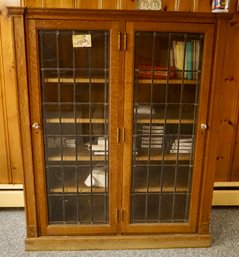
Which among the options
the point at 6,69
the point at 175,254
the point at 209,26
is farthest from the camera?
the point at 6,69

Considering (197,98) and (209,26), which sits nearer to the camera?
(209,26)

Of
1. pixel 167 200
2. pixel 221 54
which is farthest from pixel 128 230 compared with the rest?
pixel 221 54

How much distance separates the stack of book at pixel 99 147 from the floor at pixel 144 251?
71cm

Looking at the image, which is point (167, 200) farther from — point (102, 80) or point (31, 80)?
point (31, 80)

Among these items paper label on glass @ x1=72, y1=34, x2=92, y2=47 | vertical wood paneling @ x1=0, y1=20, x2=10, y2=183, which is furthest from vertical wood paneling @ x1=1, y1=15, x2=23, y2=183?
paper label on glass @ x1=72, y1=34, x2=92, y2=47

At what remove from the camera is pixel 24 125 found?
170cm

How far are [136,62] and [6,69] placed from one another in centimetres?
111

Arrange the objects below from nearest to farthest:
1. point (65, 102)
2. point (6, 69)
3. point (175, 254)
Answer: point (65, 102) → point (175, 254) → point (6, 69)

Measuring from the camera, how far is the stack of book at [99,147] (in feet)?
5.90

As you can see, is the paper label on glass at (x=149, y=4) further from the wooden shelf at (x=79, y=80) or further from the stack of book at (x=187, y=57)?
the wooden shelf at (x=79, y=80)

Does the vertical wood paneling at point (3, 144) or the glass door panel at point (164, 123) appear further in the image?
the vertical wood paneling at point (3, 144)

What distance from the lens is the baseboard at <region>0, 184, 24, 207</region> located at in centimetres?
236

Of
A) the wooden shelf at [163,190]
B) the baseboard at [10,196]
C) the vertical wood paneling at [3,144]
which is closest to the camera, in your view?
the wooden shelf at [163,190]

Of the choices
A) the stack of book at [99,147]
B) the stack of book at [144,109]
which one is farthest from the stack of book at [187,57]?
the stack of book at [99,147]
